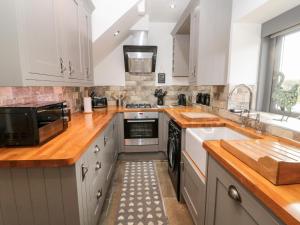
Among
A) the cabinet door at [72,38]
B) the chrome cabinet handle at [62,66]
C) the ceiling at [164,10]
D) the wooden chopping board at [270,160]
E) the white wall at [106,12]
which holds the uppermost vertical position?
the ceiling at [164,10]

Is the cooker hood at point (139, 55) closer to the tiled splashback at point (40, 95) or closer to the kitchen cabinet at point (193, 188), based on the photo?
the tiled splashback at point (40, 95)

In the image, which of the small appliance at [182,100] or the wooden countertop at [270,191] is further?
the small appliance at [182,100]

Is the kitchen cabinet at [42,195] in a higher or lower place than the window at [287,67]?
lower

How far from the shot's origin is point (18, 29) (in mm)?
974

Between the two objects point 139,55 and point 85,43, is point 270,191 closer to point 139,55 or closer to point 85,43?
point 85,43

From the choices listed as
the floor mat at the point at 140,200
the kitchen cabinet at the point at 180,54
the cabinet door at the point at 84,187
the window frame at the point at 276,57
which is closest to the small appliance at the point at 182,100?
the kitchen cabinet at the point at 180,54

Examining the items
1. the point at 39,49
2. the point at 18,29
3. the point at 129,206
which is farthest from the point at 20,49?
the point at 129,206

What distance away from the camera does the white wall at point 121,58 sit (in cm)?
345

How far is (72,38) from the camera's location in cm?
179

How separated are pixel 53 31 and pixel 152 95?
240 centimetres

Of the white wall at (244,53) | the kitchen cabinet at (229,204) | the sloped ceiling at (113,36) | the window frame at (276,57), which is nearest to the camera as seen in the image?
the kitchen cabinet at (229,204)

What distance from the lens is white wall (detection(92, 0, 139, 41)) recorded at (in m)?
2.27

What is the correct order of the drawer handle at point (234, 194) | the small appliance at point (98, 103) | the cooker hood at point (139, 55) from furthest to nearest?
the cooker hood at point (139, 55)
the small appliance at point (98, 103)
the drawer handle at point (234, 194)

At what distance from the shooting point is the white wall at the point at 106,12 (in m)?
2.27
